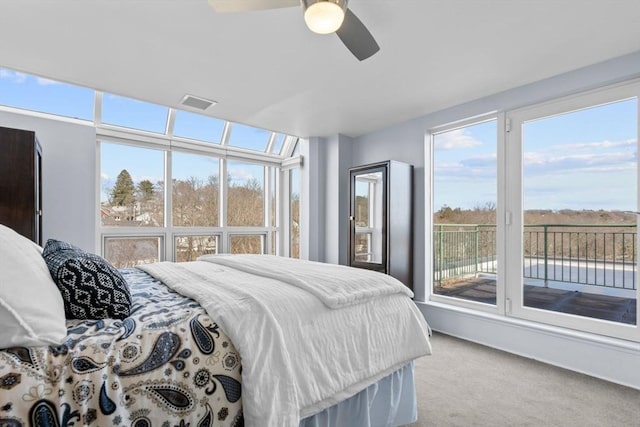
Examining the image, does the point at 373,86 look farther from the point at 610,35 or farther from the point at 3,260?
the point at 3,260

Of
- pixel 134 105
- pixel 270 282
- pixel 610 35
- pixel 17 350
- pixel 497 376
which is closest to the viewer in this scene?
pixel 17 350

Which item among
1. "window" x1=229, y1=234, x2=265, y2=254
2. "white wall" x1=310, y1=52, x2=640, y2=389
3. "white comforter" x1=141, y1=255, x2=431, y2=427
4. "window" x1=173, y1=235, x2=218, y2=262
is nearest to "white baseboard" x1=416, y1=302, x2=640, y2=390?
"white wall" x1=310, y1=52, x2=640, y2=389

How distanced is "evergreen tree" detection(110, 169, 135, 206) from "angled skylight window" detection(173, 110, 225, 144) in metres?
0.81

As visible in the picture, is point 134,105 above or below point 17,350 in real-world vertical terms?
above

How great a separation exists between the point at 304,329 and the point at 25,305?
85 centimetres

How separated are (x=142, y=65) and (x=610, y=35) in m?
3.21

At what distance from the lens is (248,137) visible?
4766 millimetres

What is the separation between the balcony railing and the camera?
96.2 inches

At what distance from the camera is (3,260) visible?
893mm

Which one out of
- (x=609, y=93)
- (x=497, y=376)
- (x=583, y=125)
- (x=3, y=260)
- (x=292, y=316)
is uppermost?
(x=609, y=93)

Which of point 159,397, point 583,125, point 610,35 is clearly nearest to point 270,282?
point 159,397

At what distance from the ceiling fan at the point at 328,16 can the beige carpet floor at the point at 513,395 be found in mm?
2062

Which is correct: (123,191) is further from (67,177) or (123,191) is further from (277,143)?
(277,143)

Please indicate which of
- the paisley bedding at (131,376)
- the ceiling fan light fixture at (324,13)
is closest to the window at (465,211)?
the ceiling fan light fixture at (324,13)
